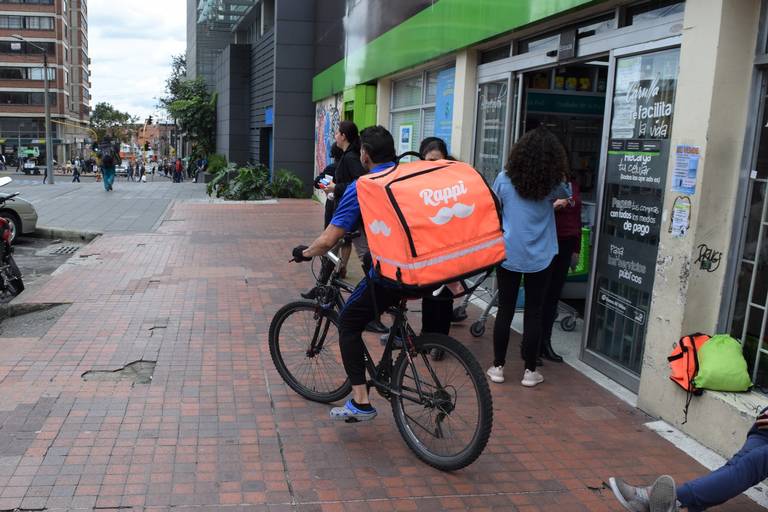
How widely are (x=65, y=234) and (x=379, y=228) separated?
11.7 metres

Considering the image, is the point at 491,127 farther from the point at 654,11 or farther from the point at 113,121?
the point at 113,121

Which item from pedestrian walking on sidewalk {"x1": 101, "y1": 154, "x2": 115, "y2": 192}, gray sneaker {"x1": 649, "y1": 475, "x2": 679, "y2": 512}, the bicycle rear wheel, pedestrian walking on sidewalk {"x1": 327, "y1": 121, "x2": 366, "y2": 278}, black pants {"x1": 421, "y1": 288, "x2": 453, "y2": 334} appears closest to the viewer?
gray sneaker {"x1": 649, "y1": 475, "x2": 679, "y2": 512}

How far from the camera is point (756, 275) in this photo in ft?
14.0

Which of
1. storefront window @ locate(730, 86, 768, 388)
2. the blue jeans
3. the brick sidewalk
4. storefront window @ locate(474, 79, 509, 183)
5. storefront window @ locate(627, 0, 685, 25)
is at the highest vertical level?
storefront window @ locate(627, 0, 685, 25)

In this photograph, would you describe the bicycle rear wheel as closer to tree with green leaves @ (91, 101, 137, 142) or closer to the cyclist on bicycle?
the cyclist on bicycle

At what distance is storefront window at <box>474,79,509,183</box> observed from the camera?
766cm

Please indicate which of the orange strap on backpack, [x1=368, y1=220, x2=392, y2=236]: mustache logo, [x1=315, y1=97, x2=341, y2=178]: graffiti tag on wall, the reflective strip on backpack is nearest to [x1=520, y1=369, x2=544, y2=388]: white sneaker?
the orange strap on backpack

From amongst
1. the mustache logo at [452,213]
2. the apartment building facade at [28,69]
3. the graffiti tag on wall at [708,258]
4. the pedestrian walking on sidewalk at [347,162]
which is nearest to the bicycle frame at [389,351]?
the mustache logo at [452,213]

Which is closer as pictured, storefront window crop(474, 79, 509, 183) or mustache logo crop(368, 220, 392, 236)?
mustache logo crop(368, 220, 392, 236)

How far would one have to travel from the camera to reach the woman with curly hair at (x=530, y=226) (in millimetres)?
4984

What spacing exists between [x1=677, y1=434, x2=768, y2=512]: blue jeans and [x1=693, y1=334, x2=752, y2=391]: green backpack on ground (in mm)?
937

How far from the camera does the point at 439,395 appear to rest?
3812 mm

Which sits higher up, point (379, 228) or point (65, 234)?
point (379, 228)

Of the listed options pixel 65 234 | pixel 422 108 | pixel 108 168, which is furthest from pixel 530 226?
pixel 108 168
